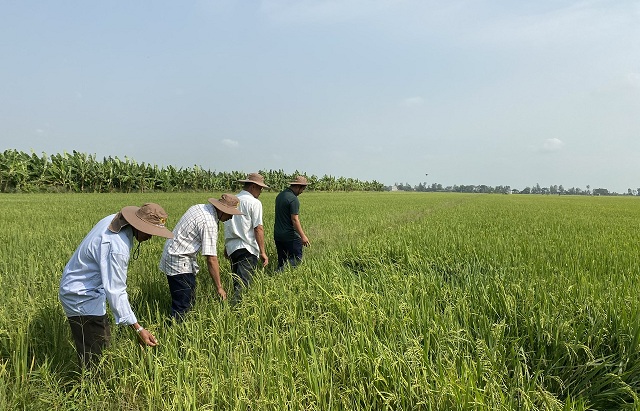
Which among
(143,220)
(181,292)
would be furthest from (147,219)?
(181,292)

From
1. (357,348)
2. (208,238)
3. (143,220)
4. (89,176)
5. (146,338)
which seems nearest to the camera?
(357,348)

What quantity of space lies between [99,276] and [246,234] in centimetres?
200

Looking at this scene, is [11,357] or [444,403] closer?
[444,403]

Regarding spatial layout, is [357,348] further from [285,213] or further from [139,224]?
[285,213]

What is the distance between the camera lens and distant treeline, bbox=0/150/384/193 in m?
26.6

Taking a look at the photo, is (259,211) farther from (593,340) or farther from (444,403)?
(593,340)

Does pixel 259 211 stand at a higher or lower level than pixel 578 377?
higher

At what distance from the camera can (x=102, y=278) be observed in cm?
230

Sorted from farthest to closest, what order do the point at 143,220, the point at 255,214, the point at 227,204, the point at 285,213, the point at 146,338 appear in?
the point at 285,213, the point at 255,214, the point at 227,204, the point at 143,220, the point at 146,338

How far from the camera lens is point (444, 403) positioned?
1789mm

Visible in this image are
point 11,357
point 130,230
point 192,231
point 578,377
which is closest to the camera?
point 578,377

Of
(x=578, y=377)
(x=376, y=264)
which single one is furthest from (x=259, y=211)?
(x=578, y=377)

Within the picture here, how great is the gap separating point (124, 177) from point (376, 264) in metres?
32.6

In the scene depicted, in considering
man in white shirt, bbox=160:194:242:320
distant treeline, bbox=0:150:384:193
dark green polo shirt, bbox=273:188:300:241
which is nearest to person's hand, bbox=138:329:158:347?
man in white shirt, bbox=160:194:242:320
